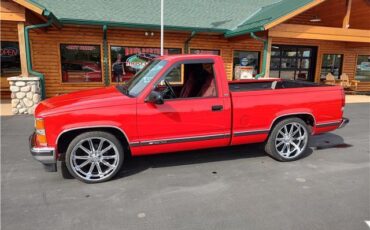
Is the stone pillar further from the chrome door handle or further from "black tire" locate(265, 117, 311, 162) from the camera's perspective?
"black tire" locate(265, 117, 311, 162)

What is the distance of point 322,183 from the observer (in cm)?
388

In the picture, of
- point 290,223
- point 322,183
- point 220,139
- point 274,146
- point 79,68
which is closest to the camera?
point 290,223

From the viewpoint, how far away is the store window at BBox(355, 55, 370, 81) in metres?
16.5

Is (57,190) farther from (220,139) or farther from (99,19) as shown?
(99,19)

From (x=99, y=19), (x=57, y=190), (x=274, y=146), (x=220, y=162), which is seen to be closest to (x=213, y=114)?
(x=220, y=162)

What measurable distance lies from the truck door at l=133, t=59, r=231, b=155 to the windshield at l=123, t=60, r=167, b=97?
176 mm

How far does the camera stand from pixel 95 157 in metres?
3.82

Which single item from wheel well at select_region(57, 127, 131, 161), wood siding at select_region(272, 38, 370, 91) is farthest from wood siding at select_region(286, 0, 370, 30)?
wheel well at select_region(57, 127, 131, 161)

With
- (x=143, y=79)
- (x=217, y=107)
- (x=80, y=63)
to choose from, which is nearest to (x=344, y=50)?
(x=80, y=63)

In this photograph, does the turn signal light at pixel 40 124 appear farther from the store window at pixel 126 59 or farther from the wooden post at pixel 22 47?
the store window at pixel 126 59

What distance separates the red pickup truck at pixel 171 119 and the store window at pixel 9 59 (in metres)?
8.69

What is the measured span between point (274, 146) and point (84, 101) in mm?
3204

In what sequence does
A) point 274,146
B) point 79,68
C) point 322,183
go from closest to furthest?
point 322,183 → point 274,146 → point 79,68

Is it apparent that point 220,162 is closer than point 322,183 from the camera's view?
No
